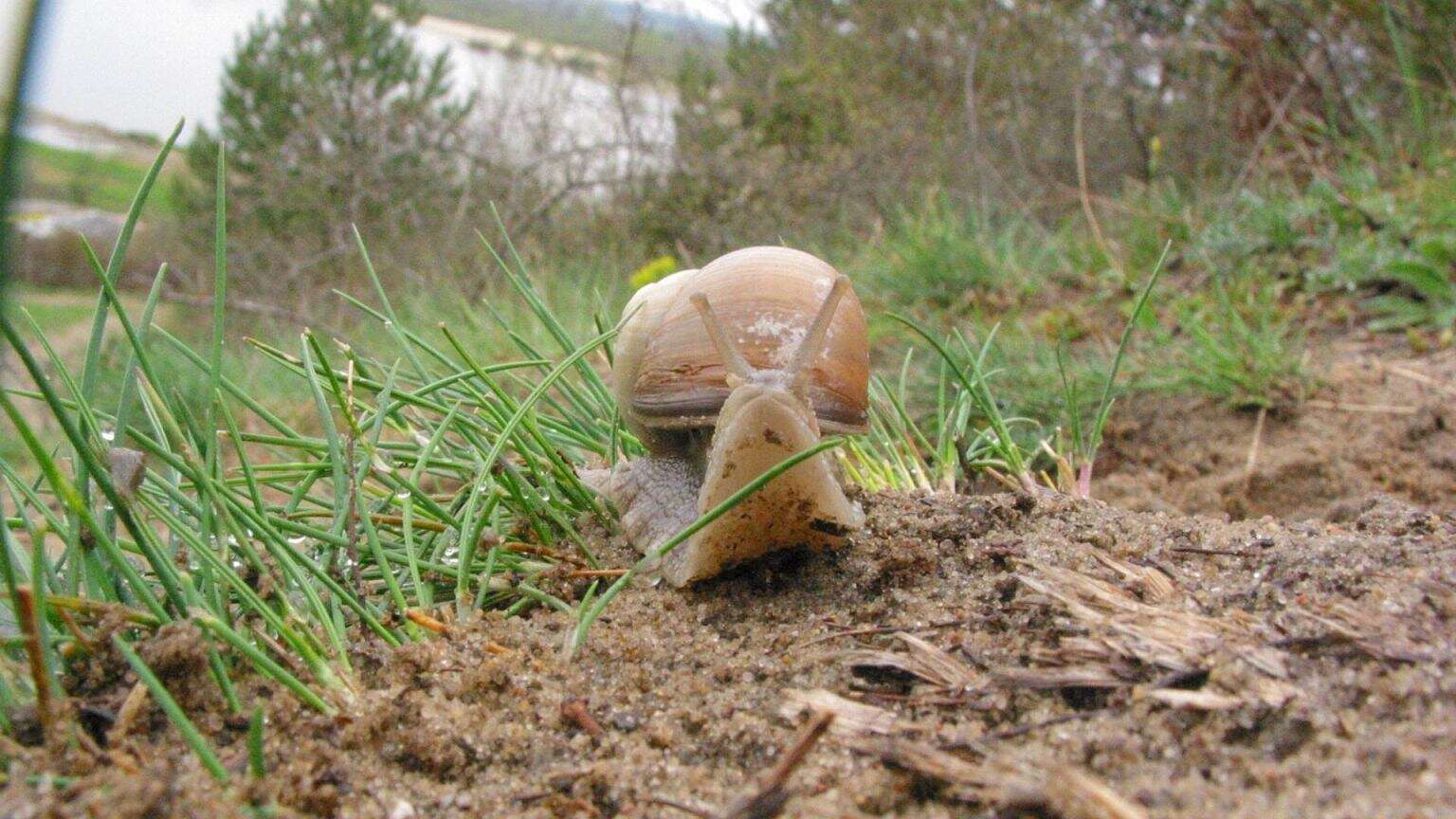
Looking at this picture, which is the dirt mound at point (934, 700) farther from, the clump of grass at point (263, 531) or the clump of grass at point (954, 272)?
the clump of grass at point (954, 272)

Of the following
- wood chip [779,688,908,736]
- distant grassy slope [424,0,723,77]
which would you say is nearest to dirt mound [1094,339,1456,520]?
wood chip [779,688,908,736]

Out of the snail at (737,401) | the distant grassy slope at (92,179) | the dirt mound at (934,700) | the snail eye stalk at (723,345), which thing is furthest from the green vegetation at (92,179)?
the dirt mound at (934,700)

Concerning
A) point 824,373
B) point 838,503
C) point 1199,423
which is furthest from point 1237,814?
point 1199,423

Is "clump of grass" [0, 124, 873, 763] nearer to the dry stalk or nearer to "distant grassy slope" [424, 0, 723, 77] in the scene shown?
the dry stalk

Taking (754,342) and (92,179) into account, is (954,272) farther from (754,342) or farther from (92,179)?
(92,179)

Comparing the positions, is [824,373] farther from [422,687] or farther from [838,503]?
[422,687]

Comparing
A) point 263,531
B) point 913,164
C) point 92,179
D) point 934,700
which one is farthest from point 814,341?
point 92,179
